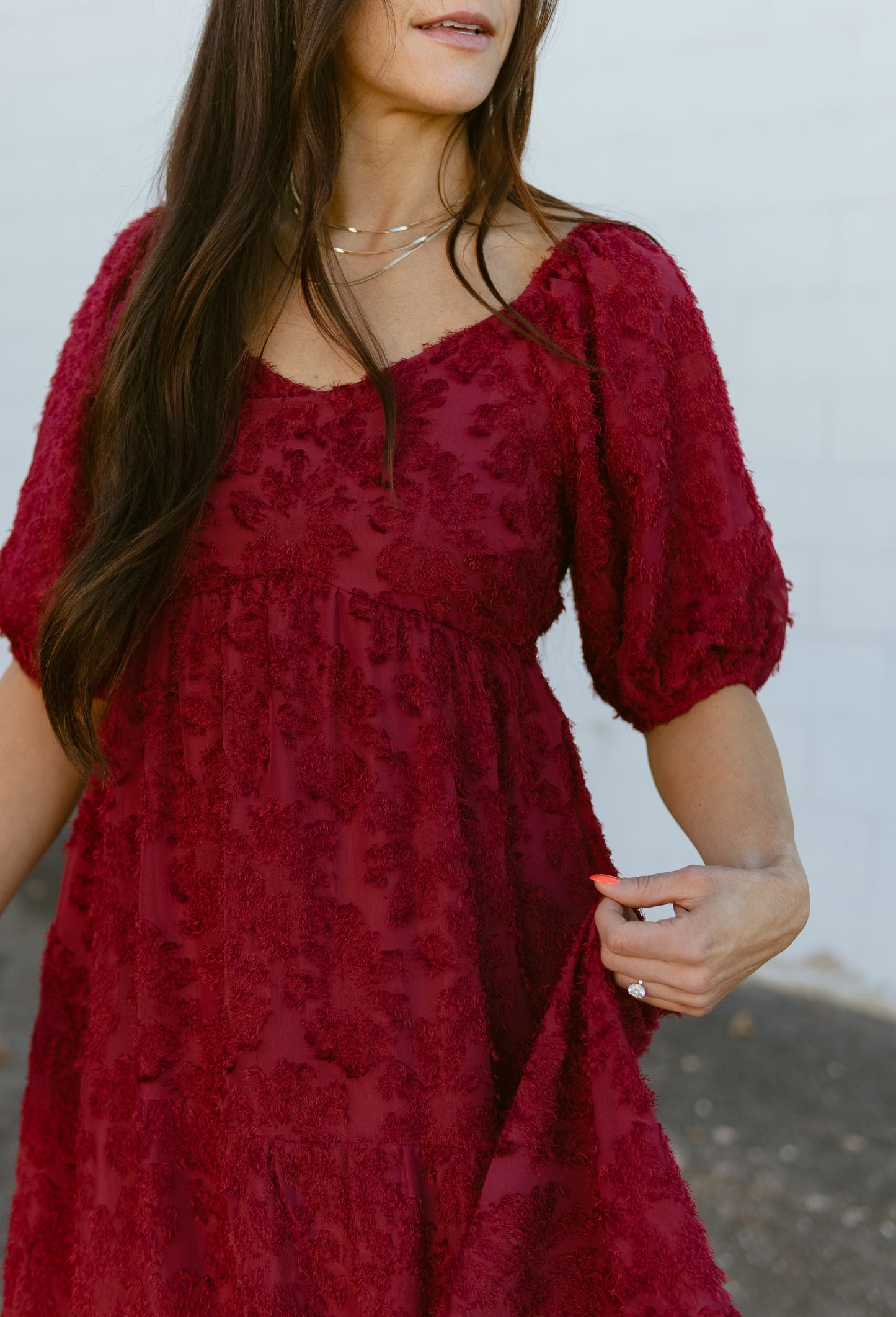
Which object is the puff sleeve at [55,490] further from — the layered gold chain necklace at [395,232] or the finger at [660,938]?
the finger at [660,938]

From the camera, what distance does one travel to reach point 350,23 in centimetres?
121

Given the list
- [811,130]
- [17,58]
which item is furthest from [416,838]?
[17,58]

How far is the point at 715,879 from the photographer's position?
3.34 ft

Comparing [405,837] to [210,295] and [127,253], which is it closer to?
[210,295]

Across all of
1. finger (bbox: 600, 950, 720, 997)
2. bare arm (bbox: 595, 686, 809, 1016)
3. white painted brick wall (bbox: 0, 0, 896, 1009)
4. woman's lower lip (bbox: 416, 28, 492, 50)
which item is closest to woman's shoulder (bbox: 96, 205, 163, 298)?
woman's lower lip (bbox: 416, 28, 492, 50)

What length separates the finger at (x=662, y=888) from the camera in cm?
101

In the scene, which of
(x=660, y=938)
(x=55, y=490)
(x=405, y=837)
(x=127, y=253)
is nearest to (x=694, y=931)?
(x=660, y=938)

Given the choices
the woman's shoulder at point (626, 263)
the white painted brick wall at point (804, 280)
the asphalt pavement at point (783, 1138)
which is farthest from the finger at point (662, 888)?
the white painted brick wall at point (804, 280)

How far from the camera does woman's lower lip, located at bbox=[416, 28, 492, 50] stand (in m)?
1.17

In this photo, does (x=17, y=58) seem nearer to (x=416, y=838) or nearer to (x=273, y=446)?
(x=273, y=446)

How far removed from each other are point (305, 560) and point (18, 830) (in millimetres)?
431

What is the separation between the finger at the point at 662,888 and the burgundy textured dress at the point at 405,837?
0.06 metres

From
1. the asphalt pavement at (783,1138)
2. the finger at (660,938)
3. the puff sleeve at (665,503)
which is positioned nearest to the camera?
the finger at (660,938)

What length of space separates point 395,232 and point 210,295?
0.69 ft
